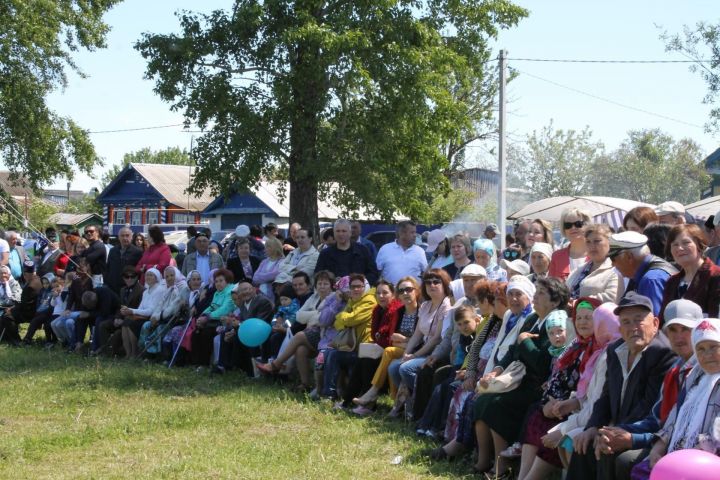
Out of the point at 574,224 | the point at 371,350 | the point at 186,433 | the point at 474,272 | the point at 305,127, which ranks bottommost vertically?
the point at 186,433

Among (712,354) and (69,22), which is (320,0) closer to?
(69,22)

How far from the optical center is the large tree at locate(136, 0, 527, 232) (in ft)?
58.2

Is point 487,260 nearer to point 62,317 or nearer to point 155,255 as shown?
point 155,255

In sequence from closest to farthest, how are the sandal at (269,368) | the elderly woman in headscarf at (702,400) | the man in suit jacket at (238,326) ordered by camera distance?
the elderly woman in headscarf at (702,400), the sandal at (269,368), the man in suit jacket at (238,326)

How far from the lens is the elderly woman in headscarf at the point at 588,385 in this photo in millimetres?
5547

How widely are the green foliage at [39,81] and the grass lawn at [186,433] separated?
51.6 ft

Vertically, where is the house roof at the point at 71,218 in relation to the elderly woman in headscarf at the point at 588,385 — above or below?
above

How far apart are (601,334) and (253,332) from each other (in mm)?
5624

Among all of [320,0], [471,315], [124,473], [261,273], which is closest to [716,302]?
[471,315]

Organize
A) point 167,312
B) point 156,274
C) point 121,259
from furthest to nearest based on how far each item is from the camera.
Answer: point 121,259, point 156,274, point 167,312

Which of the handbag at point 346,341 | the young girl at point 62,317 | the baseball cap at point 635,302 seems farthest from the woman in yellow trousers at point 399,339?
the young girl at point 62,317

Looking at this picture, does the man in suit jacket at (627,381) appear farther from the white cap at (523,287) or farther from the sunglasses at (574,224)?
the sunglasses at (574,224)

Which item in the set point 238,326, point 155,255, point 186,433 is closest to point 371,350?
point 186,433

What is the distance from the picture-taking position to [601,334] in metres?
5.61
